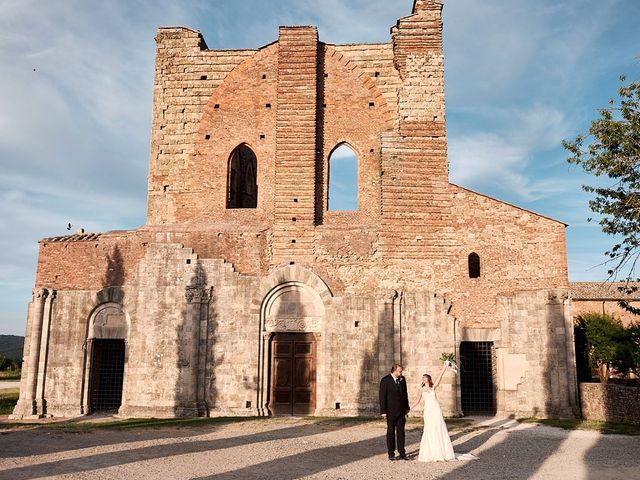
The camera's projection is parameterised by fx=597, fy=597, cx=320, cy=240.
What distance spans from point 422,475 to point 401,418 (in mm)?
1480

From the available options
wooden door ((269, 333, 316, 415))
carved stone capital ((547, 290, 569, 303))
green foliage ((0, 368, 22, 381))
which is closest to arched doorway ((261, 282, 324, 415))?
wooden door ((269, 333, 316, 415))

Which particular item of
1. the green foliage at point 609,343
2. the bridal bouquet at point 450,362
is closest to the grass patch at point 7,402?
the bridal bouquet at point 450,362

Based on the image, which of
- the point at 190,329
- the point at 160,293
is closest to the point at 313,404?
the point at 190,329

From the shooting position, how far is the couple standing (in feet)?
32.1

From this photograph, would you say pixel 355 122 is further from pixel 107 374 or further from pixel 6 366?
pixel 6 366

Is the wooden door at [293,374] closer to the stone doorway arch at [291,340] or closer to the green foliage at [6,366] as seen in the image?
the stone doorway arch at [291,340]

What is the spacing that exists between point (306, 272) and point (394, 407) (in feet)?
25.9

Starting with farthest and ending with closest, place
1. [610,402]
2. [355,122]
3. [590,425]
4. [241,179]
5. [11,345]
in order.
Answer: [11,345], [241,179], [355,122], [610,402], [590,425]

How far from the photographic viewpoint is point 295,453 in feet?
34.6

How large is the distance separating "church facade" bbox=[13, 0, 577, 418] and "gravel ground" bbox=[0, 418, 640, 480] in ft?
8.02

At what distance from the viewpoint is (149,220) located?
1886cm

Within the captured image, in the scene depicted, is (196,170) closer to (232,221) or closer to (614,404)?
(232,221)

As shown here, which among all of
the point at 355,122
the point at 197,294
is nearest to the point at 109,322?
the point at 197,294

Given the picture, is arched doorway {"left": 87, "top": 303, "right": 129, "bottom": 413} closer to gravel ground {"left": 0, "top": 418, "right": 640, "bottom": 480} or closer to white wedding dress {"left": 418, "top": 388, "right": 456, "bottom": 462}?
gravel ground {"left": 0, "top": 418, "right": 640, "bottom": 480}
